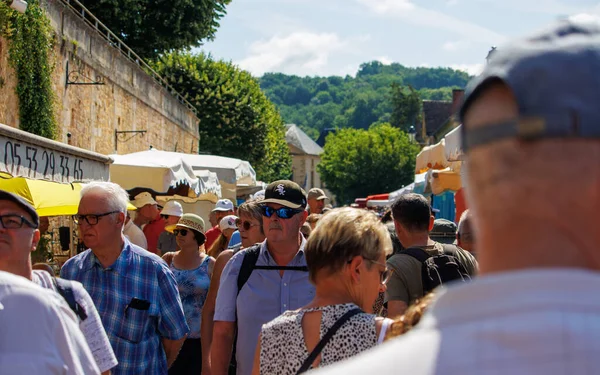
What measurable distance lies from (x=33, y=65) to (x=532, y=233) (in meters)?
14.2

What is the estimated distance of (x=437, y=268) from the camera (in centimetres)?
454

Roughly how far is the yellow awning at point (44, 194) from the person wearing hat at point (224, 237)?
170cm

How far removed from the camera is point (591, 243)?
0.97 m

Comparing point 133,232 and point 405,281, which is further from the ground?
point 133,232

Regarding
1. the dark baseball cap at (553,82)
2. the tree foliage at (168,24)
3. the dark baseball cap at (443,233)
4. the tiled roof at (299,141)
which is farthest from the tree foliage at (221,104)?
the tiled roof at (299,141)

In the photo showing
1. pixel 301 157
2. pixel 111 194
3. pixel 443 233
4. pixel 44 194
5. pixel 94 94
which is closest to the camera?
pixel 111 194

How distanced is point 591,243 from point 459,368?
220 millimetres

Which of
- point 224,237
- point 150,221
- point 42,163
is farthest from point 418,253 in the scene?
point 150,221

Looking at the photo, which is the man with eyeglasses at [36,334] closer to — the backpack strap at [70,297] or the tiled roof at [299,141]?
the backpack strap at [70,297]

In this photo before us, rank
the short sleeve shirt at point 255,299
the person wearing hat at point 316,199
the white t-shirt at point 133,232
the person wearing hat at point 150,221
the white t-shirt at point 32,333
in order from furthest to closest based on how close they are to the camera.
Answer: the person wearing hat at point 316,199 → the person wearing hat at point 150,221 → the white t-shirt at point 133,232 → the short sleeve shirt at point 255,299 → the white t-shirt at point 32,333

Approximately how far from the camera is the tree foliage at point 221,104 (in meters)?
41.6

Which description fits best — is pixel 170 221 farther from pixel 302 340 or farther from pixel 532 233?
pixel 532 233

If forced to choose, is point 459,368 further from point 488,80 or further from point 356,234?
point 356,234

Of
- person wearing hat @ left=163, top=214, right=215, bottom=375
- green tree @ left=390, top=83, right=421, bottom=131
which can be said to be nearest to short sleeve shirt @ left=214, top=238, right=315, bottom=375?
person wearing hat @ left=163, top=214, right=215, bottom=375
